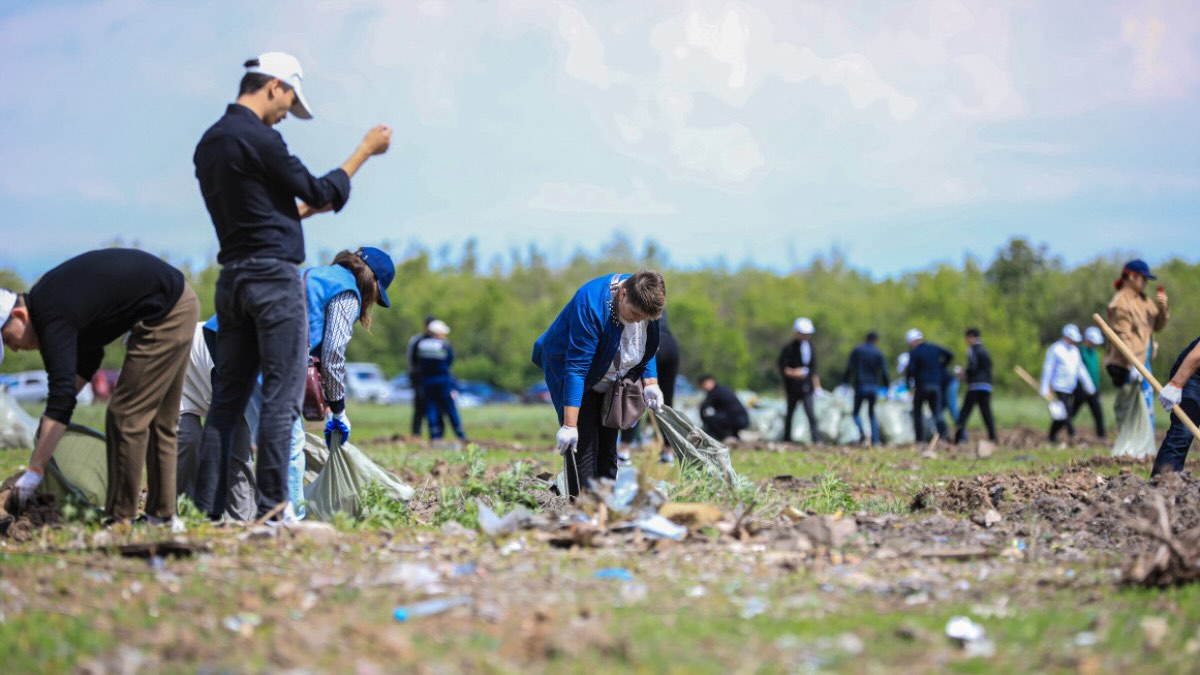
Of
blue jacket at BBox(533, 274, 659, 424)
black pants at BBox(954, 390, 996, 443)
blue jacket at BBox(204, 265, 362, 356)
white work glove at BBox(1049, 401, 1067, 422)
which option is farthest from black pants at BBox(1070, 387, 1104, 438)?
blue jacket at BBox(204, 265, 362, 356)

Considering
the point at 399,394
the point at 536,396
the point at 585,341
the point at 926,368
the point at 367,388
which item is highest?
the point at 585,341

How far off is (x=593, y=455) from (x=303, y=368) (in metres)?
2.20

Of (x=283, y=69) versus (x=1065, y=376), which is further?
(x=1065, y=376)

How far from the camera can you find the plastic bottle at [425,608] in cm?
402

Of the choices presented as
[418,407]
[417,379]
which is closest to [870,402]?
[417,379]

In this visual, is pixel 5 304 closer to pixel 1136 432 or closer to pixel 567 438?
pixel 567 438

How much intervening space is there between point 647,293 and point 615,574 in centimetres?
210

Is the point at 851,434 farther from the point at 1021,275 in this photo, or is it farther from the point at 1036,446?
the point at 1021,275

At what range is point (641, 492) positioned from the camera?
5.74 m

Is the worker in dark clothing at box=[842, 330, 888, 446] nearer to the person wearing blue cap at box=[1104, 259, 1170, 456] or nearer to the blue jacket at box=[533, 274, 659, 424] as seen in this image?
the person wearing blue cap at box=[1104, 259, 1170, 456]

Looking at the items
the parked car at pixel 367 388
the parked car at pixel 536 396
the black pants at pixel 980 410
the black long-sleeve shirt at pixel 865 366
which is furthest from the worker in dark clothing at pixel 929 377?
the parked car at pixel 536 396

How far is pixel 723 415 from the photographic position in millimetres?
16344

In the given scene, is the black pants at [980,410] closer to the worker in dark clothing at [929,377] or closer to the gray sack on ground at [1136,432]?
the worker in dark clothing at [929,377]

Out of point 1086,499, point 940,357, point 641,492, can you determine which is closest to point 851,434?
point 940,357
